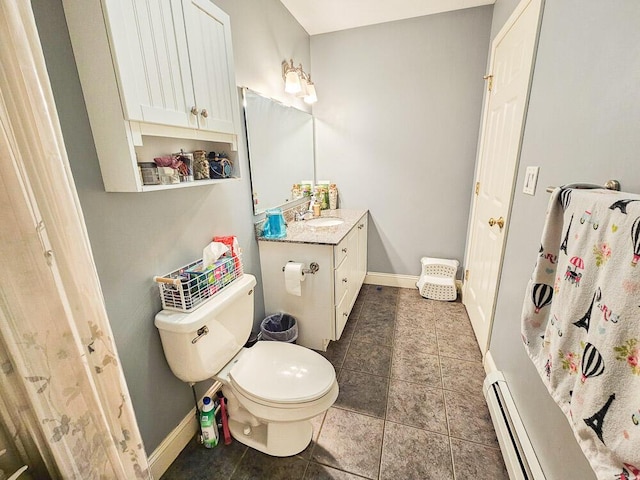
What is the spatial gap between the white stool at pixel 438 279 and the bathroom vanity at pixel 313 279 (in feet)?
3.13

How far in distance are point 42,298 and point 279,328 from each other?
1455 mm

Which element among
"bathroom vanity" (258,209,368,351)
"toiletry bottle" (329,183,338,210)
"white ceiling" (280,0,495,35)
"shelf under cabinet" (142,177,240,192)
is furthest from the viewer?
"toiletry bottle" (329,183,338,210)

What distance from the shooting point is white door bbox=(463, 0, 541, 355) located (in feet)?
4.62

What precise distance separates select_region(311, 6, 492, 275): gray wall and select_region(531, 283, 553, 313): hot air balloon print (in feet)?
6.20

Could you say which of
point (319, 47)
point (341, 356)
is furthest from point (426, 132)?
point (341, 356)

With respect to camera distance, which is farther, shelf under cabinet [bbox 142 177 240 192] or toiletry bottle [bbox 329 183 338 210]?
toiletry bottle [bbox 329 183 338 210]

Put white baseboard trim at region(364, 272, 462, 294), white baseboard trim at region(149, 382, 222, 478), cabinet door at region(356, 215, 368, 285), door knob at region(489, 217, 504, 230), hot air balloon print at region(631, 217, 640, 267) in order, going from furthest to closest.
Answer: white baseboard trim at region(364, 272, 462, 294) → cabinet door at region(356, 215, 368, 285) → door knob at region(489, 217, 504, 230) → white baseboard trim at region(149, 382, 222, 478) → hot air balloon print at region(631, 217, 640, 267)

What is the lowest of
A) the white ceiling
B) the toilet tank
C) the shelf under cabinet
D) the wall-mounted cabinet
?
the toilet tank

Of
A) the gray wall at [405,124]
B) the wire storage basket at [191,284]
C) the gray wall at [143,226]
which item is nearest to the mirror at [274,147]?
the gray wall at [143,226]

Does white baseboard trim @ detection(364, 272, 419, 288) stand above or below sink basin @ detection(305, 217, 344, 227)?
below

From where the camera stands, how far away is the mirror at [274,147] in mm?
1766

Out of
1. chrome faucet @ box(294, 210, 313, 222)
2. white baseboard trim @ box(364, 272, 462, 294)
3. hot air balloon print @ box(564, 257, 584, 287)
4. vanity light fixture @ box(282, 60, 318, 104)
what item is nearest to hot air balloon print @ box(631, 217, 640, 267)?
hot air balloon print @ box(564, 257, 584, 287)

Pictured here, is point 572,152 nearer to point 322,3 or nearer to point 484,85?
point 484,85

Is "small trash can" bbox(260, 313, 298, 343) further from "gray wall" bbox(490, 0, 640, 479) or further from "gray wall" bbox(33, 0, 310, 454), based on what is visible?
"gray wall" bbox(490, 0, 640, 479)
